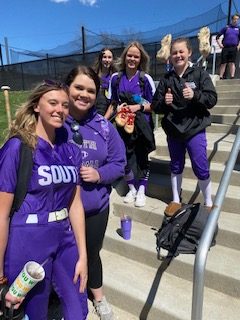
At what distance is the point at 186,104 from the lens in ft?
11.0

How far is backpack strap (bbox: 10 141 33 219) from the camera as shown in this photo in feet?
5.67

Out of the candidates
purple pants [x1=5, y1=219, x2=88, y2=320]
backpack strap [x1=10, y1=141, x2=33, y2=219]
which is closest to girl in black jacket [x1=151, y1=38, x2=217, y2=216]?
purple pants [x1=5, y1=219, x2=88, y2=320]

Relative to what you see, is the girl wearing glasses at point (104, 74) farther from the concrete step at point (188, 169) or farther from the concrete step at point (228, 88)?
the concrete step at point (228, 88)

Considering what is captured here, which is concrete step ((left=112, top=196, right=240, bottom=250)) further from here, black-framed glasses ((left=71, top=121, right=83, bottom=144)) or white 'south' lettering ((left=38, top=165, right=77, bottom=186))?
white 'south' lettering ((left=38, top=165, right=77, bottom=186))

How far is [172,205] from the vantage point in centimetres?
355

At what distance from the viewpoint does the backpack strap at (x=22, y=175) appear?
1.73m

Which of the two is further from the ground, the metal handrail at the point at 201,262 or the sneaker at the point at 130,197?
the metal handrail at the point at 201,262

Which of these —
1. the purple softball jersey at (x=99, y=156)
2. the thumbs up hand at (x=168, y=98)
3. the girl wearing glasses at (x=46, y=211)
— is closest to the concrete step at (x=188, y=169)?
the thumbs up hand at (x=168, y=98)

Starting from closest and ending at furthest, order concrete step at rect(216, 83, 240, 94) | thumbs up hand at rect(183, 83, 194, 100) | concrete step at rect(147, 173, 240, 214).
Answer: thumbs up hand at rect(183, 83, 194, 100) → concrete step at rect(147, 173, 240, 214) → concrete step at rect(216, 83, 240, 94)

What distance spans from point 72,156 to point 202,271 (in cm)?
90

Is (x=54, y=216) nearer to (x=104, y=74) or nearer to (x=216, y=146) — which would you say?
(x=104, y=74)

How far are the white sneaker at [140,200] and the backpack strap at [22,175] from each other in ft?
7.28

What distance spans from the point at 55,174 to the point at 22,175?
17 cm

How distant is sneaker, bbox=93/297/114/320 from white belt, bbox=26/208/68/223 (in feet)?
3.99
